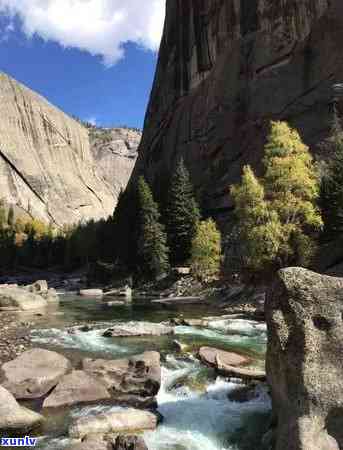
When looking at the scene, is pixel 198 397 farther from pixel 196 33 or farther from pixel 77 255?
pixel 77 255

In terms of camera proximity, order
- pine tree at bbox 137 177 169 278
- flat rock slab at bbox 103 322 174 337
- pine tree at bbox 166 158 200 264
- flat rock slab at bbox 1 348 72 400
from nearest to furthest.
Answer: flat rock slab at bbox 1 348 72 400 < flat rock slab at bbox 103 322 174 337 < pine tree at bbox 137 177 169 278 < pine tree at bbox 166 158 200 264

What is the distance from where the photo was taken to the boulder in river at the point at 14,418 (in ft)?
30.4

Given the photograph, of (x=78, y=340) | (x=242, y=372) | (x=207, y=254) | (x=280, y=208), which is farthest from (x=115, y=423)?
(x=207, y=254)

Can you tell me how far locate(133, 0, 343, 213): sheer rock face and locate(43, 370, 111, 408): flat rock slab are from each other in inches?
1803

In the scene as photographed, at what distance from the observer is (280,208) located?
27734 millimetres

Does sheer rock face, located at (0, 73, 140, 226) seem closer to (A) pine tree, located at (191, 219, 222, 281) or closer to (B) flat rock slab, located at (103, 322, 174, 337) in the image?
(A) pine tree, located at (191, 219, 222, 281)

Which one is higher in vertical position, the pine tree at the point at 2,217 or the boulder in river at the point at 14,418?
the pine tree at the point at 2,217

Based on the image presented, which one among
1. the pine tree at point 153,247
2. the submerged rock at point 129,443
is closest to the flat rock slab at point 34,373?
the submerged rock at point 129,443

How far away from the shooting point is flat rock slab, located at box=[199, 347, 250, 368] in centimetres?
1405

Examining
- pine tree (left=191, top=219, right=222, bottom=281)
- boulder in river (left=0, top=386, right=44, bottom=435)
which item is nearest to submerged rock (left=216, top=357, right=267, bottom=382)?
boulder in river (left=0, top=386, right=44, bottom=435)

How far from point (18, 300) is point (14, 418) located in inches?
976

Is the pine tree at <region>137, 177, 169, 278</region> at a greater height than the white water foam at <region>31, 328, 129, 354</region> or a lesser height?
greater

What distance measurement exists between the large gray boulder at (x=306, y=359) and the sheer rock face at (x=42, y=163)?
13034 centimetres

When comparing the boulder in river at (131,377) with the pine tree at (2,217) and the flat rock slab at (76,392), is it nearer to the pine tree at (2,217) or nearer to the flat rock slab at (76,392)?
the flat rock slab at (76,392)
